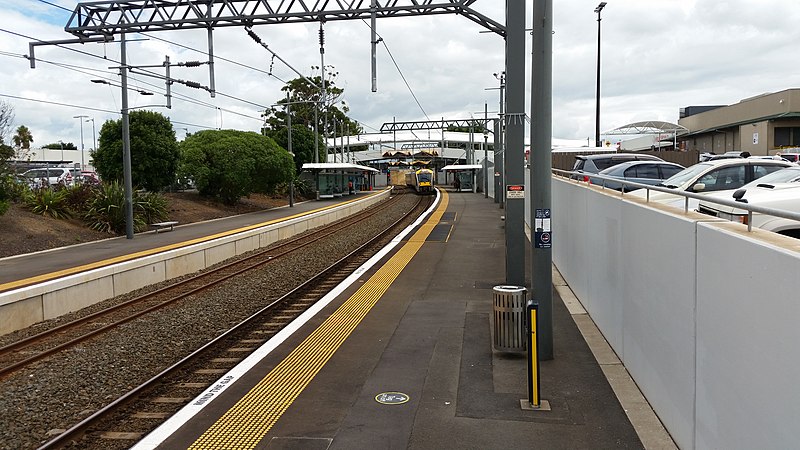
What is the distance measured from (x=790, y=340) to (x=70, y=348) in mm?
9667

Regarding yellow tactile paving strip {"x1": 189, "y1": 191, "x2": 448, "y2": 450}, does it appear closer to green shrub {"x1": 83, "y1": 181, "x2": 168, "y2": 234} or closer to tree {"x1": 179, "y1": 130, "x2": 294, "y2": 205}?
green shrub {"x1": 83, "y1": 181, "x2": 168, "y2": 234}

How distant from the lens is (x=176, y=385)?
8102 millimetres

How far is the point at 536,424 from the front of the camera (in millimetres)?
6121

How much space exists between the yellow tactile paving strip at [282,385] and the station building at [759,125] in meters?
36.9

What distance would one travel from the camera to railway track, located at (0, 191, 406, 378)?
387 inches

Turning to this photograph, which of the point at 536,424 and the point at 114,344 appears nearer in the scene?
the point at 536,424

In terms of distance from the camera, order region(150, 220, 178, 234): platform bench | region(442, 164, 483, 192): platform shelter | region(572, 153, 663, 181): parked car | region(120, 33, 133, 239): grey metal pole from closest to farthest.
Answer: region(572, 153, 663, 181): parked car
region(120, 33, 133, 239): grey metal pole
region(150, 220, 178, 234): platform bench
region(442, 164, 483, 192): platform shelter

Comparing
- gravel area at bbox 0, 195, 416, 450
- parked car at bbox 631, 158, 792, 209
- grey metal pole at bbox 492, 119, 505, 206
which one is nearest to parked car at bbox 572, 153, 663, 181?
parked car at bbox 631, 158, 792, 209

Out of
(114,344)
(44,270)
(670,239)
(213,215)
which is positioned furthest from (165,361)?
(213,215)

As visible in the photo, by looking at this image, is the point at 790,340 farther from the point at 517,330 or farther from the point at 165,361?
the point at 165,361

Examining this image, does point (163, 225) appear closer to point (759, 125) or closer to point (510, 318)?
point (510, 318)

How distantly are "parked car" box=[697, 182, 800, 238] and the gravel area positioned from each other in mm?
6921

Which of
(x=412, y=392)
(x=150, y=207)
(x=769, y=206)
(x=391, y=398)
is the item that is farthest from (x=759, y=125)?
(x=391, y=398)

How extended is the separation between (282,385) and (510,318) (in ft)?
9.21
